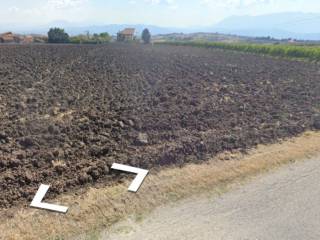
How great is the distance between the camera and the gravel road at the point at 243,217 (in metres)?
5.73

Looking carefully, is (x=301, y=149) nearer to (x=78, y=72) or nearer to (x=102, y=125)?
(x=102, y=125)

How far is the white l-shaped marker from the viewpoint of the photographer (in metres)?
7.08

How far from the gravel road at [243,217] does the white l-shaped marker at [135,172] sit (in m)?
0.85

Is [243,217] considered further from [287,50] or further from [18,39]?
[18,39]

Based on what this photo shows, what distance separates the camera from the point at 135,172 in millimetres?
7719

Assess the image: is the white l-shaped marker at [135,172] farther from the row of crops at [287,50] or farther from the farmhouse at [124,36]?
the farmhouse at [124,36]

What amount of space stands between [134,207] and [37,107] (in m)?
6.91

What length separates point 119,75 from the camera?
19.9 meters

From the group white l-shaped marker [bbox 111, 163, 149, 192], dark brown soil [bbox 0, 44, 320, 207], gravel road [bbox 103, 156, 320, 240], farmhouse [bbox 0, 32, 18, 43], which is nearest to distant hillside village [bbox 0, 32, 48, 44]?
farmhouse [bbox 0, 32, 18, 43]

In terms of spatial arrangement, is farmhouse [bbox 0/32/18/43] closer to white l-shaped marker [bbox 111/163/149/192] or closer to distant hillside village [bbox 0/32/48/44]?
distant hillside village [bbox 0/32/48/44]

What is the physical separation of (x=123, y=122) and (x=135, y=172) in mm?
3057

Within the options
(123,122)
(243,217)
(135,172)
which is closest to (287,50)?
(123,122)

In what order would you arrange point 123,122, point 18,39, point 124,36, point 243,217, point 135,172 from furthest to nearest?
point 124,36 → point 18,39 → point 123,122 → point 135,172 → point 243,217

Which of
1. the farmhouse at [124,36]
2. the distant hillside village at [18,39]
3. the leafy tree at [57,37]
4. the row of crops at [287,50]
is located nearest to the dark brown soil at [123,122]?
the row of crops at [287,50]
